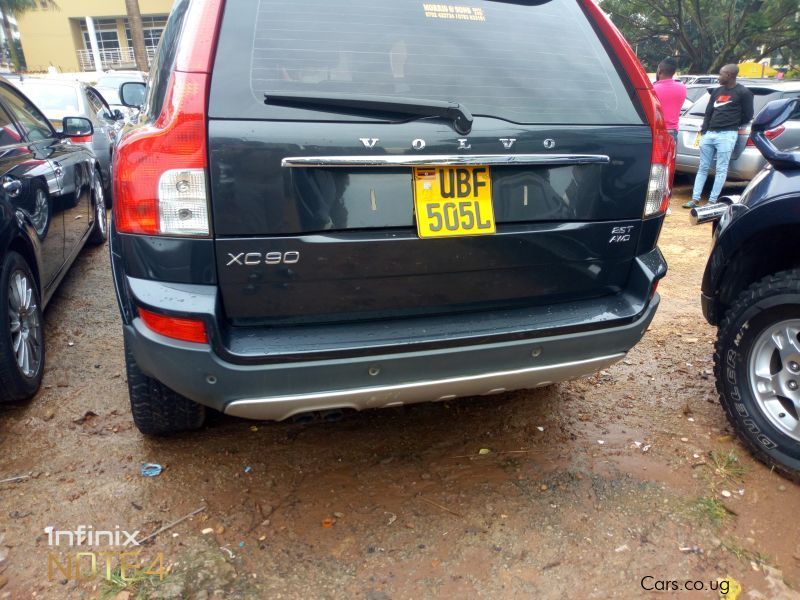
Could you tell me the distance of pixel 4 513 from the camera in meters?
2.20

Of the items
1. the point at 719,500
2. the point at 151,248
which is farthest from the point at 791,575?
the point at 151,248

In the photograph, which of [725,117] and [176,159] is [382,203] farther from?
[725,117]

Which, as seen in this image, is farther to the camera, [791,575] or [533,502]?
[533,502]

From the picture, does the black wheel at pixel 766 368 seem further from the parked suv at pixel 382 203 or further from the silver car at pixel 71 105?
the silver car at pixel 71 105

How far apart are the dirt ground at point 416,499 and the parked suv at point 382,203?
508 millimetres

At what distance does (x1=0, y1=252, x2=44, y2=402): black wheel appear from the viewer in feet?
8.81

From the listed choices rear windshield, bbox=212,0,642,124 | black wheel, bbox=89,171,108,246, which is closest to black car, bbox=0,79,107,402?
black wheel, bbox=89,171,108,246

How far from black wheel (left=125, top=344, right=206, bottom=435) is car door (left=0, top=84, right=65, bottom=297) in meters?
1.21

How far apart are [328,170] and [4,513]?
5.83 feet

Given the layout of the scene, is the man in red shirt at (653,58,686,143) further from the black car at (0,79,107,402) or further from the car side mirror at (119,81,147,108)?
the black car at (0,79,107,402)

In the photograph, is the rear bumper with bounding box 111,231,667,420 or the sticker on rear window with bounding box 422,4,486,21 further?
the sticker on rear window with bounding box 422,4,486,21

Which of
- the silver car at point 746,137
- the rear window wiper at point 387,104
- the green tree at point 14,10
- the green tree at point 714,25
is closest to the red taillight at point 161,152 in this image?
the rear window wiper at point 387,104

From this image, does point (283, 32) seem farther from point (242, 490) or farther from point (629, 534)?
point (629, 534)

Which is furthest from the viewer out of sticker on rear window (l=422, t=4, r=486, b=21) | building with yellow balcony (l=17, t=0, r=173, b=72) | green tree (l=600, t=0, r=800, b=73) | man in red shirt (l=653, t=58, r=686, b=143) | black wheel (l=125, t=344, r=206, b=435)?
building with yellow balcony (l=17, t=0, r=173, b=72)
